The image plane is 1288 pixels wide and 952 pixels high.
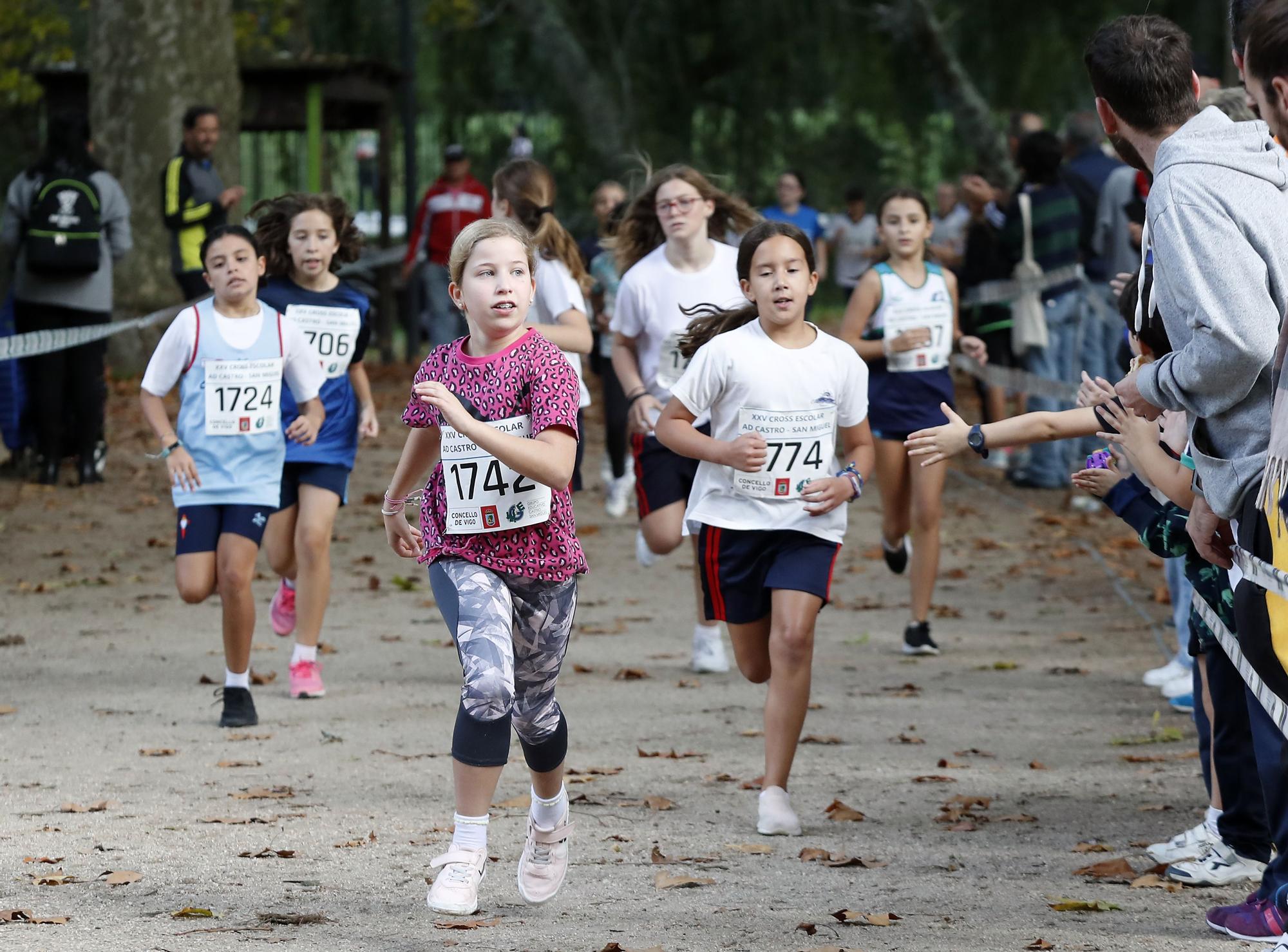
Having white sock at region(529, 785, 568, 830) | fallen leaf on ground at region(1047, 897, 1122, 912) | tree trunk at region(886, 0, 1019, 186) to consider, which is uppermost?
tree trunk at region(886, 0, 1019, 186)

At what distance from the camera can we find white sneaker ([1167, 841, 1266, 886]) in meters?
4.91

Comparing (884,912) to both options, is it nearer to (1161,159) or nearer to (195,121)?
(1161,159)

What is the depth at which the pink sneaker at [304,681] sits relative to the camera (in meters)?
7.69

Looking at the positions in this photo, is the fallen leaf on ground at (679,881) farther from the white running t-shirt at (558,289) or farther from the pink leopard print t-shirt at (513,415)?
the white running t-shirt at (558,289)

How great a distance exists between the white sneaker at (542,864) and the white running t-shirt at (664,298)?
348 centimetres

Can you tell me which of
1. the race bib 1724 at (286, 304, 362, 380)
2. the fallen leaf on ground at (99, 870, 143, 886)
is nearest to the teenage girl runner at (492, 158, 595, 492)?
the race bib 1724 at (286, 304, 362, 380)

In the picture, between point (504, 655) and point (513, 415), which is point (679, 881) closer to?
point (504, 655)

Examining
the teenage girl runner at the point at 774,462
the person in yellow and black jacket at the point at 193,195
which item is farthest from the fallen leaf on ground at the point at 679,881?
the person in yellow and black jacket at the point at 193,195

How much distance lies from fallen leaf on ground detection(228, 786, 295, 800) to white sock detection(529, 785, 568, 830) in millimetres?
1428

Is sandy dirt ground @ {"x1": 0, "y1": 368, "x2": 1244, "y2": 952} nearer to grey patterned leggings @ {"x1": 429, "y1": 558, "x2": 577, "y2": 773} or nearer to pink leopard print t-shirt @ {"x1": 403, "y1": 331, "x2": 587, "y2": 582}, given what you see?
grey patterned leggings @ {"x1": 429, "y1": 558, "x2": 577, "y2": 773}

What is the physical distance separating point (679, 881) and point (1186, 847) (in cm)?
140

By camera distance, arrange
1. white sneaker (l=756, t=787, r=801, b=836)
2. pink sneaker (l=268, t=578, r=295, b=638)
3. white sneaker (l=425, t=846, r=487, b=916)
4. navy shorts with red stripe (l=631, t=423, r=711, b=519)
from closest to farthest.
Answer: white sneaker (l=425, t=846, r=487, b=916) < white sneaker (l=756, t=787, r=801, b=836) < navy shorts with red stripe (l=631, t=423, r=711, b=519) < pink sneaker (l=268, t=578, r=295, b=638)

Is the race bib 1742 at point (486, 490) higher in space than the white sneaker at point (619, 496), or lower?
higher

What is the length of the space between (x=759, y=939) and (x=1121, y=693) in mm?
3669
